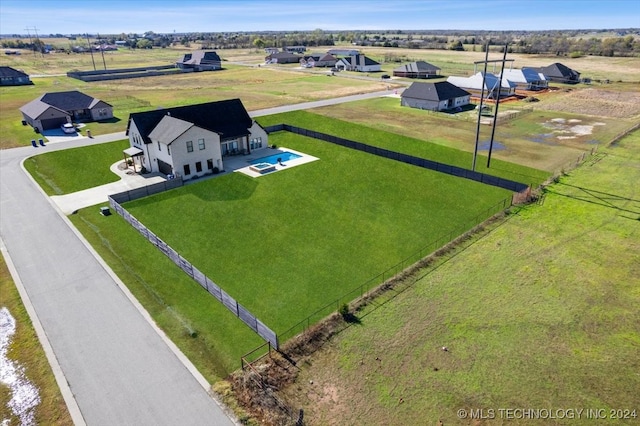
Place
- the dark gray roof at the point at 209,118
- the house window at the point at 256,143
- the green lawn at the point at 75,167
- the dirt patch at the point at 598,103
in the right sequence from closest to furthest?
the green lawn at the point at 75,167 < the dark gray roof at the point at 209,118 < the house window at the point at 256,143 < the dirt patch at the point at 598,103

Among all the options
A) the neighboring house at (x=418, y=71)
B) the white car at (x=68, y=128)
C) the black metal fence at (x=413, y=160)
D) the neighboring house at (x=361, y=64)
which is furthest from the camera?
the neighboring house at (x=361, y=64)

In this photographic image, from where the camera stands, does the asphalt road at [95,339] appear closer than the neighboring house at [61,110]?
Yes

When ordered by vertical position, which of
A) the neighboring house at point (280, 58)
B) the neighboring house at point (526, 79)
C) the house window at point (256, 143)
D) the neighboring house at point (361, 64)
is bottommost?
the house window at point (256, 143)

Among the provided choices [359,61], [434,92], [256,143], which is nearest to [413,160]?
[256,143]

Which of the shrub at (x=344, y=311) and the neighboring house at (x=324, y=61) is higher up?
the neighboring house at (x=324, y=61)

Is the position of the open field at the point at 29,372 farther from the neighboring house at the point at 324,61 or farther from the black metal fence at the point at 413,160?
the neighboring house at the point at 324,61

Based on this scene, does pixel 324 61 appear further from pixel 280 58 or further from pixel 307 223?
pixel 307 223

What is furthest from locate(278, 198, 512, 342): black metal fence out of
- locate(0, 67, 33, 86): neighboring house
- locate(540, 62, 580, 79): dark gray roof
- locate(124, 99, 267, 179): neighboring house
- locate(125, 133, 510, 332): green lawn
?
locate(0, 67, 33, 86): neighboring house

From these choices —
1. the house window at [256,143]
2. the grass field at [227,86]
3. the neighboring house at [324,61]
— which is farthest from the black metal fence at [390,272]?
the neighboring house at [324,61]
